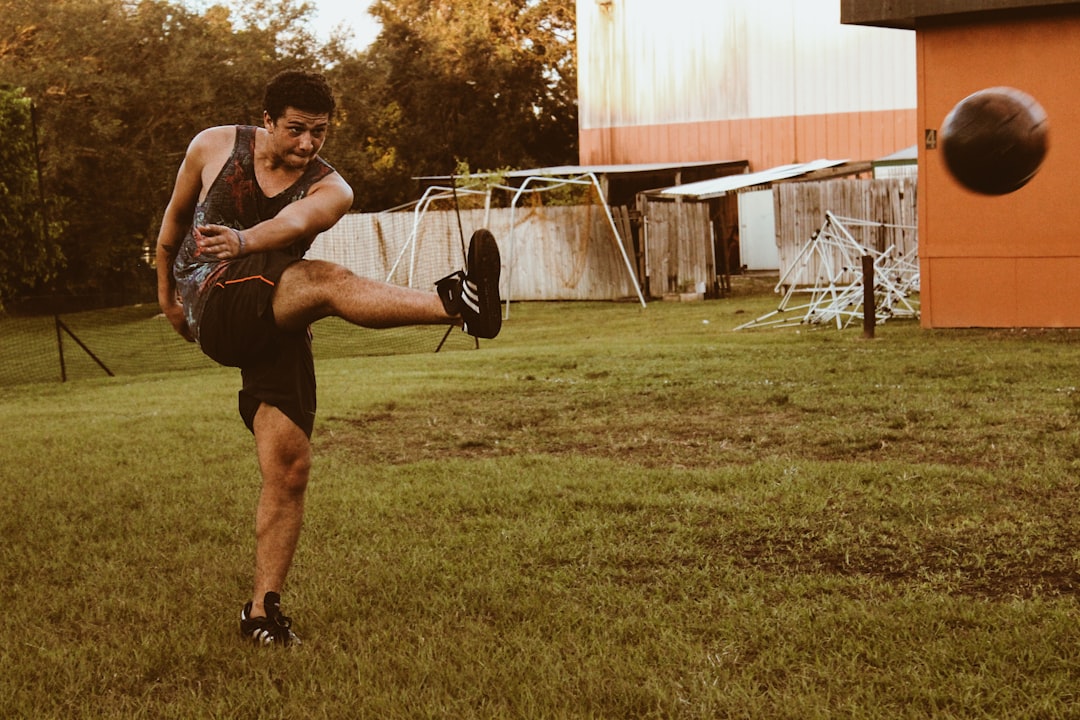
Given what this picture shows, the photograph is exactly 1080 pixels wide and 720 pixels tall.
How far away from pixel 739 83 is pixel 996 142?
25.1 metres

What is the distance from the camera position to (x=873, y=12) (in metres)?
13.5

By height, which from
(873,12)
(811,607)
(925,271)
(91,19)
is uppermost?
(91,19)

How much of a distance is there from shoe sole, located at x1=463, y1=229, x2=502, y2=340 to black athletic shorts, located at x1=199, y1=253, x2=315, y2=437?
59 centimetres

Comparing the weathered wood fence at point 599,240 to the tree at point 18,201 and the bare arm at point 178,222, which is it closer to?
the tree at point 18,201

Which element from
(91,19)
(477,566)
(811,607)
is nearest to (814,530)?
(811,607)

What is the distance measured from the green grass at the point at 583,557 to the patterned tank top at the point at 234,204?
122 centimetres

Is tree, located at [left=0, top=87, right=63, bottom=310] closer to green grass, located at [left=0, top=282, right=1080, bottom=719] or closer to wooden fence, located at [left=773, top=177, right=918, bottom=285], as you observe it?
green grass, located at [left=0, top=282, right=1080, bottom=719]

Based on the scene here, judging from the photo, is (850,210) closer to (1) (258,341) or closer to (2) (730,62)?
(2) (730,62)

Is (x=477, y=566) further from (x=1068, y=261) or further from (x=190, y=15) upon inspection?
(x=190, y=15)

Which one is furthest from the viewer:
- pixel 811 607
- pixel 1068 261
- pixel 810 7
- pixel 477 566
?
pixel 810 7

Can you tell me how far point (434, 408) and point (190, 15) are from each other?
66.2 ft

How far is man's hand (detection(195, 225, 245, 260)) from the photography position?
149 inches

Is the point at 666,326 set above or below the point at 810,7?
below

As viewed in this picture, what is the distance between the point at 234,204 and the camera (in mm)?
4137
